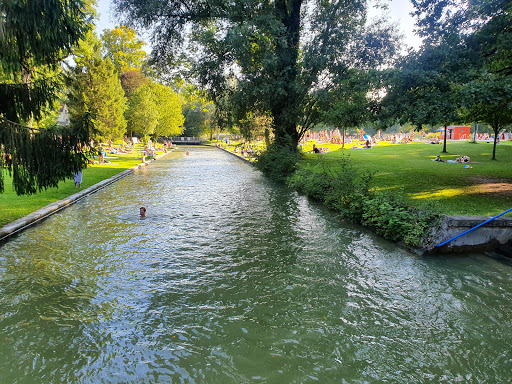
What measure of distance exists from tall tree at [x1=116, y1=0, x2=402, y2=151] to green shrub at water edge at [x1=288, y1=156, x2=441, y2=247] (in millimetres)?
8187

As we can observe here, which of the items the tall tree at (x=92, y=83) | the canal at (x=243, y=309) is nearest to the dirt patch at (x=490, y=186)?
the canal at (x=243, y=309)

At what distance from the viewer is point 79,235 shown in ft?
27.2

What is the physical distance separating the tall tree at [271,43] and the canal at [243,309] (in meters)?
11.6

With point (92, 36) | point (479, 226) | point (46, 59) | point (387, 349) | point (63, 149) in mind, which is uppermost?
point (92, 36)

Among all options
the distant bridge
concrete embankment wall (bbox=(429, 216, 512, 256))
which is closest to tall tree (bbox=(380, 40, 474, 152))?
concrete embankment wall (bbox=(429, 216, 512, 256))

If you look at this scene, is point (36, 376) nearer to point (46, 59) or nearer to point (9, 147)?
point (9, 147)

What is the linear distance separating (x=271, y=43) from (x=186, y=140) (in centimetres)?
6048

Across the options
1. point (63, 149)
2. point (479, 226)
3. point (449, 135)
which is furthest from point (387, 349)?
point (449, 135)

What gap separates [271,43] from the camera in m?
18.7

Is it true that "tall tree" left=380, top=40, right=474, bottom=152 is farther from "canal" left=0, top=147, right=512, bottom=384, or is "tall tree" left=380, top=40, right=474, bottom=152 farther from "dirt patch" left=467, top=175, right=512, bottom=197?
"canal" left=0, top=147, right=512, bottom=384

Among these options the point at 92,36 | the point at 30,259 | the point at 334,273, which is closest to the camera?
the point at 334,273

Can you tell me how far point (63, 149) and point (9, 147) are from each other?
0.83 m

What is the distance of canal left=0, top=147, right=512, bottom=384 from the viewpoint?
370 centimetres

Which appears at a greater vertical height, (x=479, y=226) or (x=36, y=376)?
(x=479, y=226)
